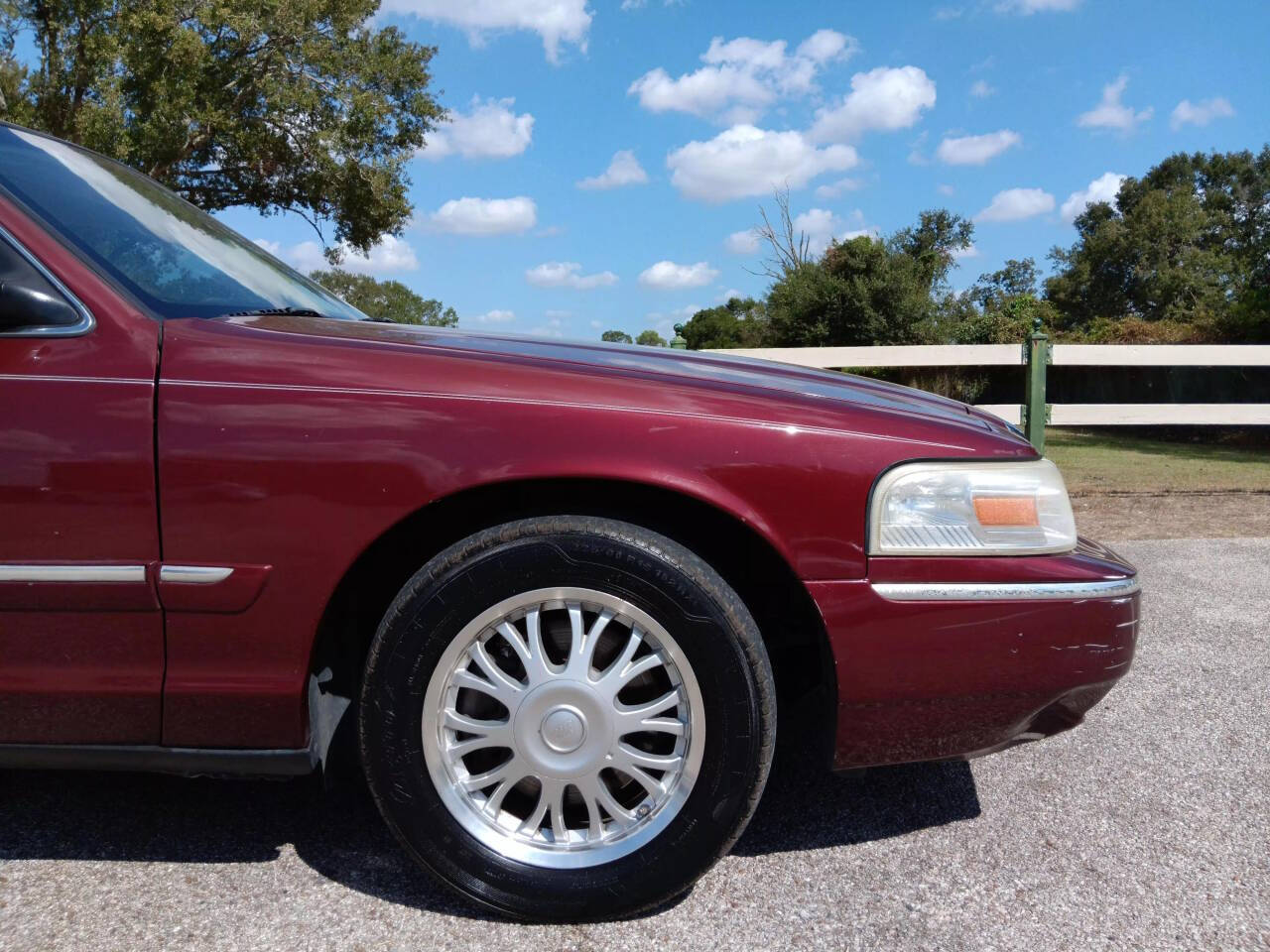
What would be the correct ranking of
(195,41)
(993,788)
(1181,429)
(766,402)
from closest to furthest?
(766,402), (993,788), (1181,429), (195,41)

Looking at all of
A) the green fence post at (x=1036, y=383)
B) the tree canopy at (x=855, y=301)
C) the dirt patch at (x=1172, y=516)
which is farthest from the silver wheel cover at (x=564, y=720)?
the tree canopy at (x=855, y=301)

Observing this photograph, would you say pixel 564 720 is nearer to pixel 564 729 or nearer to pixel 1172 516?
pixel 564 729

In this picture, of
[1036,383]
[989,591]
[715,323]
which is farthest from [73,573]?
[715,323]

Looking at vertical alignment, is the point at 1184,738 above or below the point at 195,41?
below

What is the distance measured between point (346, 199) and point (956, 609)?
734 inches

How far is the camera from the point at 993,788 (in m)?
2.57

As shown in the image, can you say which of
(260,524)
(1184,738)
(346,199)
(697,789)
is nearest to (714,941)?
(697,789)

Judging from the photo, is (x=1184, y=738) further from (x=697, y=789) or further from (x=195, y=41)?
(x=195, y=41)

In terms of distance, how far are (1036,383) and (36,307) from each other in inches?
250

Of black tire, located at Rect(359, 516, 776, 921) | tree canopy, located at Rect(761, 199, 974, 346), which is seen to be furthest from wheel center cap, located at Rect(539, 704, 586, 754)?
tree canopy, located at Rect(761, 199, 974, 346)

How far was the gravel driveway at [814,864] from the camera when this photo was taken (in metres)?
1.88

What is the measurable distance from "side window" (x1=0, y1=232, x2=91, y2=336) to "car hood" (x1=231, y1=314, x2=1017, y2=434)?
315 millimetres

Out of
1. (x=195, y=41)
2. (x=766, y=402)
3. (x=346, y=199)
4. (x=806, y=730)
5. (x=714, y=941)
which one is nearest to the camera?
(x=714, y=941)

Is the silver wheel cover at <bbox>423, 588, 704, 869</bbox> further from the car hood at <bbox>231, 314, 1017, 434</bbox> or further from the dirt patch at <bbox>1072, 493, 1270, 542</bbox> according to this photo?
the dirt patch at <bbox>1072, 493, 1270, 542</bbox>
